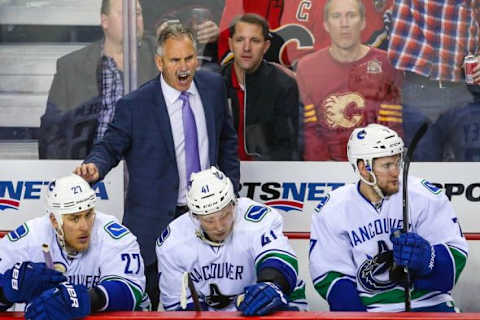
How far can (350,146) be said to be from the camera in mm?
5023

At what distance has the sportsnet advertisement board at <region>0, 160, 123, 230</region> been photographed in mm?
5961

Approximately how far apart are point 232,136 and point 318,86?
557 mm

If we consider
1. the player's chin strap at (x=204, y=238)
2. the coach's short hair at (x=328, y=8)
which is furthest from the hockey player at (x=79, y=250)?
the coach's short hair at (x=328, y=8)

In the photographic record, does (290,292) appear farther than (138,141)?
No

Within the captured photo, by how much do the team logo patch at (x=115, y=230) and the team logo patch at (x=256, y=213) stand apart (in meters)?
0.49

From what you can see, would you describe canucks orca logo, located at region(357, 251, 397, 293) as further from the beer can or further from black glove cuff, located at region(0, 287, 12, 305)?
black glove cuff, located at region(0, 287, 12, 305)

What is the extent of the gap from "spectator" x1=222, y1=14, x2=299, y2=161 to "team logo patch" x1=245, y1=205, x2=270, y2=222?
0.97m

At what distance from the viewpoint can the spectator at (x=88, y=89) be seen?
588 centimetres

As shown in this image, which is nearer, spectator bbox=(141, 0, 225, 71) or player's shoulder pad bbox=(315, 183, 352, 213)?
player's shoulder pad bbox=(315, 183, 352, 213)

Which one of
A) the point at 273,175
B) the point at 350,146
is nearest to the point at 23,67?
the point at 273,175

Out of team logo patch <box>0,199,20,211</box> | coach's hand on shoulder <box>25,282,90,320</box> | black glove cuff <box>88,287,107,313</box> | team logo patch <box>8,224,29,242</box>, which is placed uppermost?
team logo patch <box>8,224,29,242</box>

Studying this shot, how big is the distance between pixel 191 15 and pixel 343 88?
0.80 meters

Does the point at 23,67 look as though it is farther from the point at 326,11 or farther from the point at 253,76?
the point at 326,11

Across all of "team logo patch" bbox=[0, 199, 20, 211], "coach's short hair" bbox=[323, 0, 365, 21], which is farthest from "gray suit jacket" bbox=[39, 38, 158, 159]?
"coach's short hair" bbox=[323, 0, 365, 21]
